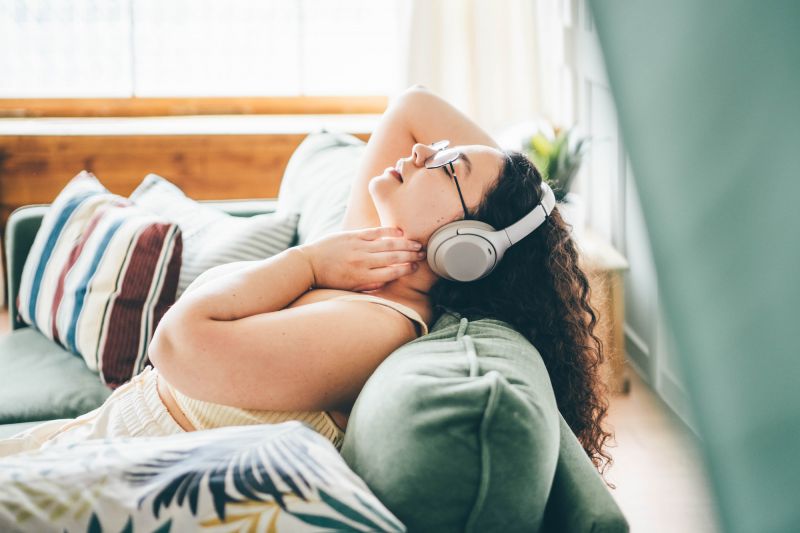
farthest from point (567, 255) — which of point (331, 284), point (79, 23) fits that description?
point (79, 23)

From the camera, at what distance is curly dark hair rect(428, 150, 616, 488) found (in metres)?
1.28

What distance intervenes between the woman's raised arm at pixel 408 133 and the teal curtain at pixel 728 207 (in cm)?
155

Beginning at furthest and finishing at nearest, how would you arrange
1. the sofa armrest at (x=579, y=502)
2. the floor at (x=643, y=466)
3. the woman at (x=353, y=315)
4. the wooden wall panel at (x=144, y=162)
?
the wooden wall panel at (x=144, y=162), the floor at (x=643, y=466), the woman at (x=353, y=315), the sofa armrest at (x=579, y=502)

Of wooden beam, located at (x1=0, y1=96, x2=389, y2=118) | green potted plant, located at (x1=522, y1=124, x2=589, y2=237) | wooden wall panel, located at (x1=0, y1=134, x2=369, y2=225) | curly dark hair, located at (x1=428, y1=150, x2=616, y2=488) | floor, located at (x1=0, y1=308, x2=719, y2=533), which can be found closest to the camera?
curly dark hair, located at (x1=428, y1=150, x2=616, y2=488)

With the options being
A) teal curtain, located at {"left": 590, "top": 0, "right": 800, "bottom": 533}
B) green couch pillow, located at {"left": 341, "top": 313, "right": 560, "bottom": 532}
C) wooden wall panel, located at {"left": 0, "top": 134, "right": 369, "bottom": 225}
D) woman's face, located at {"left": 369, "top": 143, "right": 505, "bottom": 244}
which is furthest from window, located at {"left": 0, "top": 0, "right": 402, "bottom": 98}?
teal curtain, located at {"left": 590, "top": 0, "right": 800, "bottom": 533}

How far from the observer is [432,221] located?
1.40 metres

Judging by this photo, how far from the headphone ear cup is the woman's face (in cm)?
7

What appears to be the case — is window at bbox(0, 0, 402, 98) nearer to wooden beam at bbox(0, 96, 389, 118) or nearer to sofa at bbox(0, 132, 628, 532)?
wooden beam at bbox(0, 96, 389, 118)

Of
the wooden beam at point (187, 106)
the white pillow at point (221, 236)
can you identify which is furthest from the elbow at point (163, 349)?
the wooden beam at point (187, 106)

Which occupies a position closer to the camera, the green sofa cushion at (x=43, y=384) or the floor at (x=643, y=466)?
the green sofa cushion at (x=43, y=384)

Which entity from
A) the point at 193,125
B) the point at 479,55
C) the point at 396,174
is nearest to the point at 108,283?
Answer: the point at 396,174

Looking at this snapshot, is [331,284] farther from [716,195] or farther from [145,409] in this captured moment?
[716,195]

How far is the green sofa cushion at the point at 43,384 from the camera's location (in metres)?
1.72

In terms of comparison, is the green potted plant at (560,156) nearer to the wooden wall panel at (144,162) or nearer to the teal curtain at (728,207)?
the wooden wall panel at (144,162)
